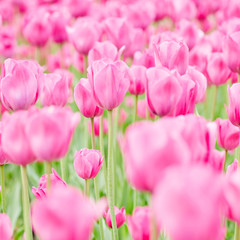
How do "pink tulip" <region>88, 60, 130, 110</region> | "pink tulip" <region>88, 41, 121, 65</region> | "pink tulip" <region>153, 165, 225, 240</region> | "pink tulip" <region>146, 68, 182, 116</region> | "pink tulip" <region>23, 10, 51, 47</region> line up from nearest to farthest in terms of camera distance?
1. "pink tulip" <region>153, 165, 225, 240</region>
2. "pink tulip" <region>146, 68, 182, 116</region>
3. "pink tulip" <region>88, 60, 130, 110</region>
4. "pink tulip" <region>88, 41, 121, 65</region>
5. "pink tulip" <region>23, 10, 51, 47</region>

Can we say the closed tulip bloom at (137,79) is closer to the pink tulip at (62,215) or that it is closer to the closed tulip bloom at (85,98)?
the closed tulip bloom at (85,98)

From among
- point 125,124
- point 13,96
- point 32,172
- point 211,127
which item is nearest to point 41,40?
point 125,124

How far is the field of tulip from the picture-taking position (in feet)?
1.33

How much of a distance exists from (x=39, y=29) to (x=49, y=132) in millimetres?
1599

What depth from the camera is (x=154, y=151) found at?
417mm

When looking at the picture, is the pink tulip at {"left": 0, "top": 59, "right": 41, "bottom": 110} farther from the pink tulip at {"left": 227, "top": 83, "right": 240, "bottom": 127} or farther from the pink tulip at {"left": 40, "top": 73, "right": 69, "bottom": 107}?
the pink tulip at {"left": 227, "top": 83, "right": 240, "bottom": 127}

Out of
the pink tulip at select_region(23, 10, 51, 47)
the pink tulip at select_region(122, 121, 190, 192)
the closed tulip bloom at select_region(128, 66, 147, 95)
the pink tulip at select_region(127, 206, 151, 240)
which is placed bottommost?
the pink tulip at select_region(127, 206, 151, 240)

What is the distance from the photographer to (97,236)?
4.03 feet

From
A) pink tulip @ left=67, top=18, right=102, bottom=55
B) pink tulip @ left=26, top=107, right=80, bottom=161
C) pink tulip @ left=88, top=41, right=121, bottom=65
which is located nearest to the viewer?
pink tulip @ left=26, top=107, right=80, bottom=161

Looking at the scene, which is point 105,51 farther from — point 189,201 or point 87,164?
point 189,201

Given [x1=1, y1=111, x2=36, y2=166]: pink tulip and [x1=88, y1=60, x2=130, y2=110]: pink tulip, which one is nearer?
[x1=1, y1=111, x2=36, y2=166]: pink tulip

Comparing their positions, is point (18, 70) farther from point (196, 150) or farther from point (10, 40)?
point (10, 40)

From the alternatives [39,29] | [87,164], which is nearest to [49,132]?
[87,164]

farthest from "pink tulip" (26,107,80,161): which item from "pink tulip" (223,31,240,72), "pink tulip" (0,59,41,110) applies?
"pink tulip" (223,31,240,72)
